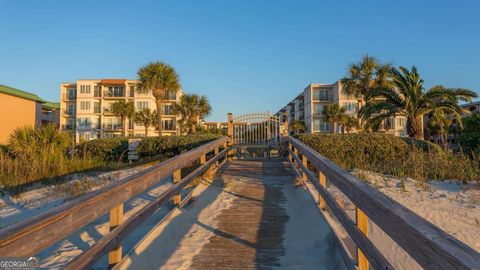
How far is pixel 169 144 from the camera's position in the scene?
1413 cm

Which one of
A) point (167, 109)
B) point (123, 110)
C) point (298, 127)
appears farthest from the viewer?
point (298, 127)

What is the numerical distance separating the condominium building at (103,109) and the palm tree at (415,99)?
44475 mm

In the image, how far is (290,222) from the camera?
4852mm

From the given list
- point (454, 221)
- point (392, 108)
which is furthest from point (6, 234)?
point (392, 108)

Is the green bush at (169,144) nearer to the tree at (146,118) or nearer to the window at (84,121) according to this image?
the tree at (146,118)

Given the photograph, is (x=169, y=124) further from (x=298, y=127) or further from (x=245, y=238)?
(x=245, y=238)

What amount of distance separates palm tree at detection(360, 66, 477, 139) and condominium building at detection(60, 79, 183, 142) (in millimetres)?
44475

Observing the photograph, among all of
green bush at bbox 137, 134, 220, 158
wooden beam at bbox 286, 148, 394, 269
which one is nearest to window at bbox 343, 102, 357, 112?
green bush at bbox 137, 134, 220, 158

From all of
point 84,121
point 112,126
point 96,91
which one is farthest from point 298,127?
point 84,121

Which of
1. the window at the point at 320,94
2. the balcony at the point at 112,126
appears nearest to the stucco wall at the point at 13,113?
the balcony at the point at 112,126

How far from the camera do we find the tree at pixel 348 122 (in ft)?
167

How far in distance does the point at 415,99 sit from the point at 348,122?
35304 mm

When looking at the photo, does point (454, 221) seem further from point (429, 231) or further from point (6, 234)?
point (6, 234)

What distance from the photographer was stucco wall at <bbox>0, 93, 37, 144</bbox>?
36.2m
